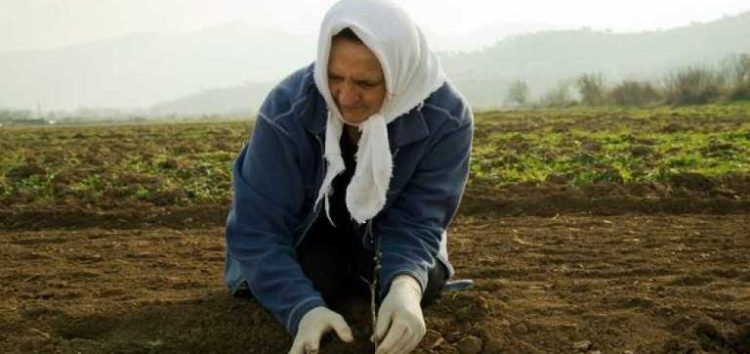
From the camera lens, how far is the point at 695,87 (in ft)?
97.7

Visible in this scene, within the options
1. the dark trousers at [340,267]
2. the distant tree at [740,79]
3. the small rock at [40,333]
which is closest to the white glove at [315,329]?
the dark trousers at [340,267]

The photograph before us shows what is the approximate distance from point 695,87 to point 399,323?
3020 centimetres

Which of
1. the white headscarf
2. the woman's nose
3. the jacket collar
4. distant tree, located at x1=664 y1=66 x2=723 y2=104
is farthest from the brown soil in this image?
distant tree, located at x1=664 y1=66 x2=723 y2=104

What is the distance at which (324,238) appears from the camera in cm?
296

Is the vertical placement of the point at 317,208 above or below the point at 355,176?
below

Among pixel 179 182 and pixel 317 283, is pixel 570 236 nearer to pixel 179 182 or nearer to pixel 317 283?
pixel 317 283

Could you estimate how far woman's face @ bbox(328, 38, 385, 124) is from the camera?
2.35 m

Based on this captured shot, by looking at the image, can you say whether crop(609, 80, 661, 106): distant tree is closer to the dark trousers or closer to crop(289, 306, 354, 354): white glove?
the dark trousers

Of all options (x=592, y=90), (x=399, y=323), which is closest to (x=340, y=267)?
(x=399, y=323)

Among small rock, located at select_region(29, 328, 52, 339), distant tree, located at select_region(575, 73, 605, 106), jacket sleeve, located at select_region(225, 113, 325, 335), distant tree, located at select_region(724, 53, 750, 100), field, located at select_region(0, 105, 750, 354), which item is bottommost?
distant tree, located at select_region(575, 73, 605, 106)

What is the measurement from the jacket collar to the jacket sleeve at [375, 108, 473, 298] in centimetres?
11

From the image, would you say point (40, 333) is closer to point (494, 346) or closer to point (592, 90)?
point (494, 346)

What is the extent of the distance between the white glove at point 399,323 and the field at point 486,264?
30 centimetres

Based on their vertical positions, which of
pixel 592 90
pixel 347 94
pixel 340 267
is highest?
pixel 347 94
